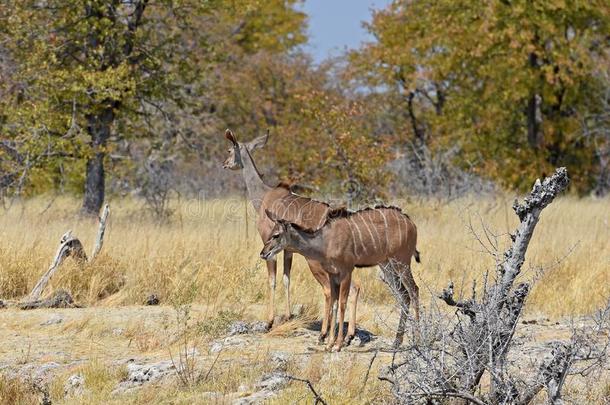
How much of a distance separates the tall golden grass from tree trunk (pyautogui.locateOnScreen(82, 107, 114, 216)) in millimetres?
2373

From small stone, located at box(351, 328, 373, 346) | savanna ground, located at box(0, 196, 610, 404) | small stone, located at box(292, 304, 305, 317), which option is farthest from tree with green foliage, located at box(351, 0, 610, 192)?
small stone, located at box(351, 328, 373, 346)

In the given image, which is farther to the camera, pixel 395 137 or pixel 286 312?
pixel 395 137

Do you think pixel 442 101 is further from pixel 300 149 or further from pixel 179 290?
pixel 179 290

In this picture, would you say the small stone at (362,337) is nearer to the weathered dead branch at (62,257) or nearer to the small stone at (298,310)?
the small stone at (298,310)

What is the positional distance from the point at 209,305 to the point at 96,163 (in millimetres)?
8265

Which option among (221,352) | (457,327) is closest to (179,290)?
(221,352)

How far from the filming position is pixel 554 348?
261 inches

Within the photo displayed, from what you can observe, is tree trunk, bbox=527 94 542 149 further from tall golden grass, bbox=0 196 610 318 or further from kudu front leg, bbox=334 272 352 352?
kudu front leg, bbox=334 272 352 352

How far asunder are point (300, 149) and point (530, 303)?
1435 cm

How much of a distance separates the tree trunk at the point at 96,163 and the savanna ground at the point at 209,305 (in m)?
1.82

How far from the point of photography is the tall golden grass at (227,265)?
35.6ft

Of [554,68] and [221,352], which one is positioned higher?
[554,68]

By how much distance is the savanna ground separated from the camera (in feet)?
24.6

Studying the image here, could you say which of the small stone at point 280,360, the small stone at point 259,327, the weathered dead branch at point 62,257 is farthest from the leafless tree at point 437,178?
the small stone at point 280,360
